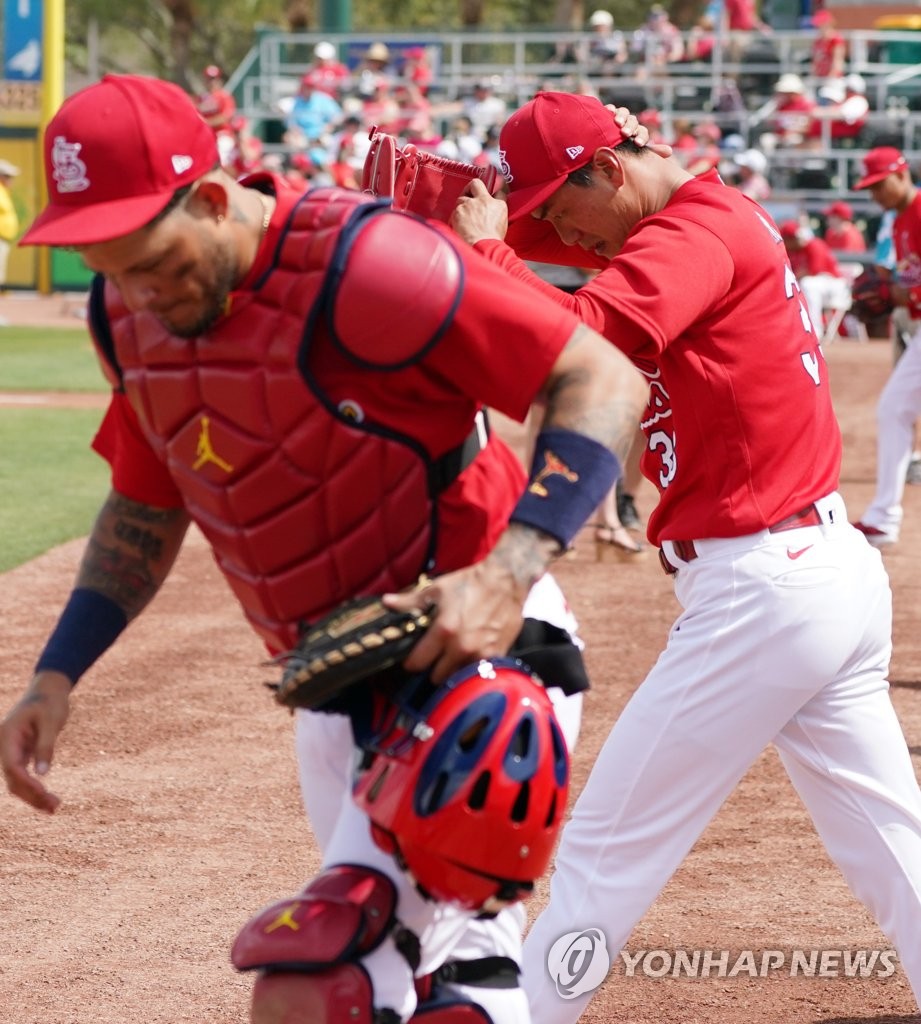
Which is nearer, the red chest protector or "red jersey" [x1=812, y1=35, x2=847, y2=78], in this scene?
the red chest protector

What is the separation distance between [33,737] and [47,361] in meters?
17.6

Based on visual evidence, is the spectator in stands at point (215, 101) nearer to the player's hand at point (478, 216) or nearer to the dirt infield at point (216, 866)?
the dirt infield at point (216, 866)

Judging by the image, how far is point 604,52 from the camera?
1148 inches

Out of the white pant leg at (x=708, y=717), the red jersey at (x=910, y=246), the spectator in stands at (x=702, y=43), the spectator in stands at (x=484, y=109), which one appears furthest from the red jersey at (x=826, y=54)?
the white pant leg at (x=708, y=717)

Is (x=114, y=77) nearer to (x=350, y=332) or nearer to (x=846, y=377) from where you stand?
(x=350, y=332)

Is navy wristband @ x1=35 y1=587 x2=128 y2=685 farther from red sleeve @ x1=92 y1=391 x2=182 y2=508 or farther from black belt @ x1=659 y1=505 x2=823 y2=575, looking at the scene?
black belt @ x1=659 y1=505 x2=823 y2=575

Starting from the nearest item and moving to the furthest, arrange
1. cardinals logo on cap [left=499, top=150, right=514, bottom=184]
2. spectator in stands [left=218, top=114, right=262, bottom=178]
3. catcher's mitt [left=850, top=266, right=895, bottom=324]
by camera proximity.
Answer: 1. cardinals logo on cap [left=499, top=150, right=514, bottom=184]
2. catcher's mitt [left=850, top=266, right=895, bottom=324]
3. spectator in stands [left=218, top=114, right=262, bottom=178]

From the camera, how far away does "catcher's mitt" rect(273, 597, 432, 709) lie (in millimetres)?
2562

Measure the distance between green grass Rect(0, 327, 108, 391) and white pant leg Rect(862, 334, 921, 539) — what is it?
8795 millimetres

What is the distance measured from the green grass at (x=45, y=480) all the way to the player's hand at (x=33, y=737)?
6.60 metres

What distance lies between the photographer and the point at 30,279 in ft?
98.5

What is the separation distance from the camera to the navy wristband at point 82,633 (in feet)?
10.3

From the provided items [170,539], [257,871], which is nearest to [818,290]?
[257,871]

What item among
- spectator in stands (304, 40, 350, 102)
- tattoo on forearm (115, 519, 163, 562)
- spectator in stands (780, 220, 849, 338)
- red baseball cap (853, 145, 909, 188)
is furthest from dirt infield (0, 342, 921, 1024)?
spectator in stands (304, 40, 350, 102)
